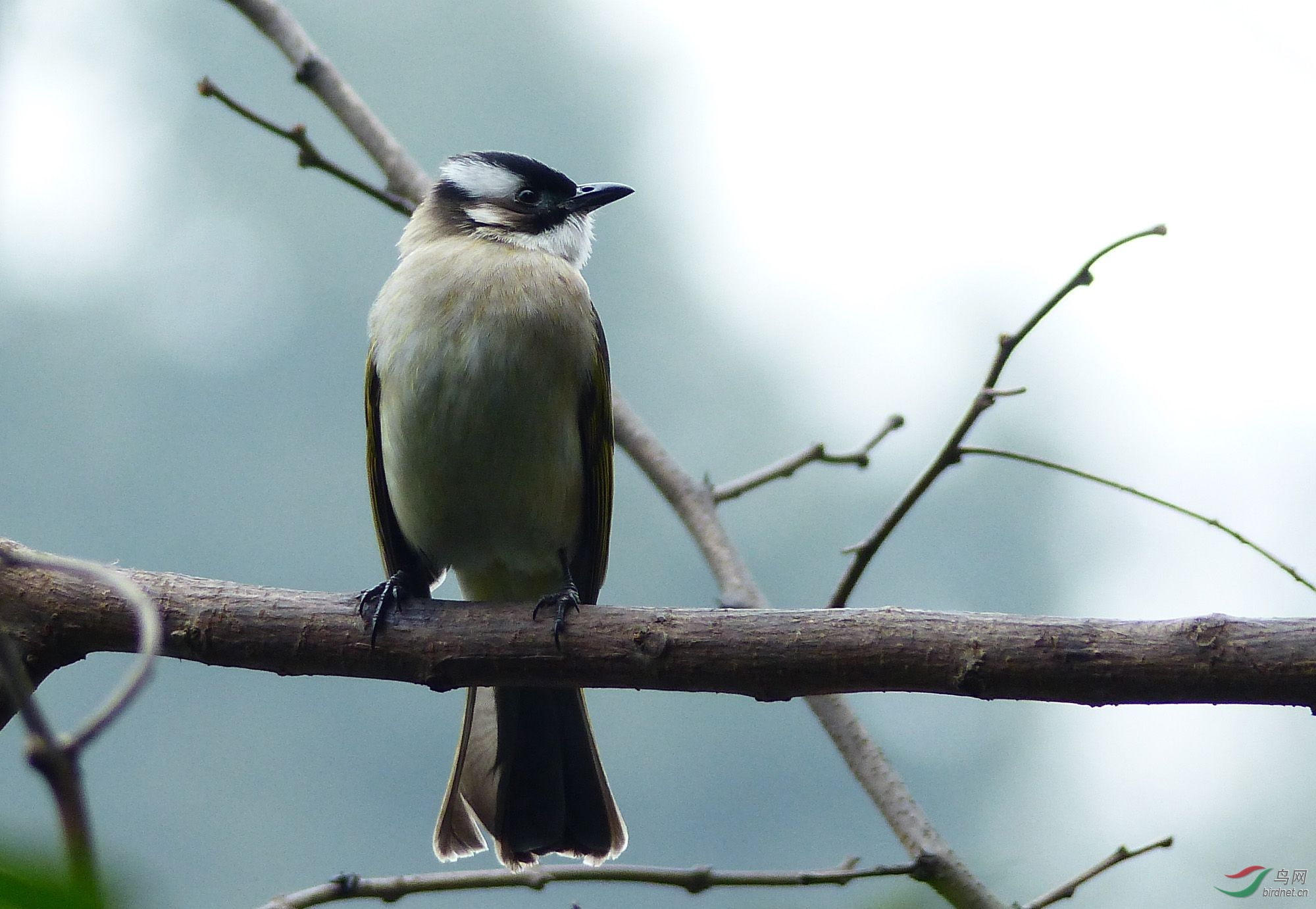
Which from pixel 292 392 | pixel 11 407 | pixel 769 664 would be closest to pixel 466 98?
pixel 292 392

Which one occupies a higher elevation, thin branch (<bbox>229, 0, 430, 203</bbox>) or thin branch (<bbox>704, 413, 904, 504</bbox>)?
thin branch (<bbox>229, 0, 430, 203</bbox>)

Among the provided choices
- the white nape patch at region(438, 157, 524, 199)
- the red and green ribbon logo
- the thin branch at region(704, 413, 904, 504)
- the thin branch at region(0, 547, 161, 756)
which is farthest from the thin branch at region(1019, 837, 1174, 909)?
the white nape patch at region(438, 157, 524, 199)

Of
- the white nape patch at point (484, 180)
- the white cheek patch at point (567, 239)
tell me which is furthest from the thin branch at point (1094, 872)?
the white nape patch at point (484, 180)

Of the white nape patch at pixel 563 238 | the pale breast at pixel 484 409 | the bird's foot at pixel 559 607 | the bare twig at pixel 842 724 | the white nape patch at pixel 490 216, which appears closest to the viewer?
the bare twig at pixel 842 724

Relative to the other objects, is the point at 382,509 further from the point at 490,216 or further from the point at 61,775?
the point at 61,775

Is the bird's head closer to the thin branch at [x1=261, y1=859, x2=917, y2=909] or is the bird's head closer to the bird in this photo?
the bird

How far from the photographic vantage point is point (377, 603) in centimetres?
199

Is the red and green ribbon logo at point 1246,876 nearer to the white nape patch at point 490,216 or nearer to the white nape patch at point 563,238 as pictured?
the white nape patch at point 563,238

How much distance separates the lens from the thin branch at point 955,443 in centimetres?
193

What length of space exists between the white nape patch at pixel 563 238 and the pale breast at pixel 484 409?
0.98ft

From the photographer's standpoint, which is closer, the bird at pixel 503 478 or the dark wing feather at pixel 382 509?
the bird at pixel 503 478

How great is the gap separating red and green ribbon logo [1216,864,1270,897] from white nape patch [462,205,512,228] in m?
2.22

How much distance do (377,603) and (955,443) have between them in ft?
3.31

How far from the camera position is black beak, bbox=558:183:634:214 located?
128 inches
